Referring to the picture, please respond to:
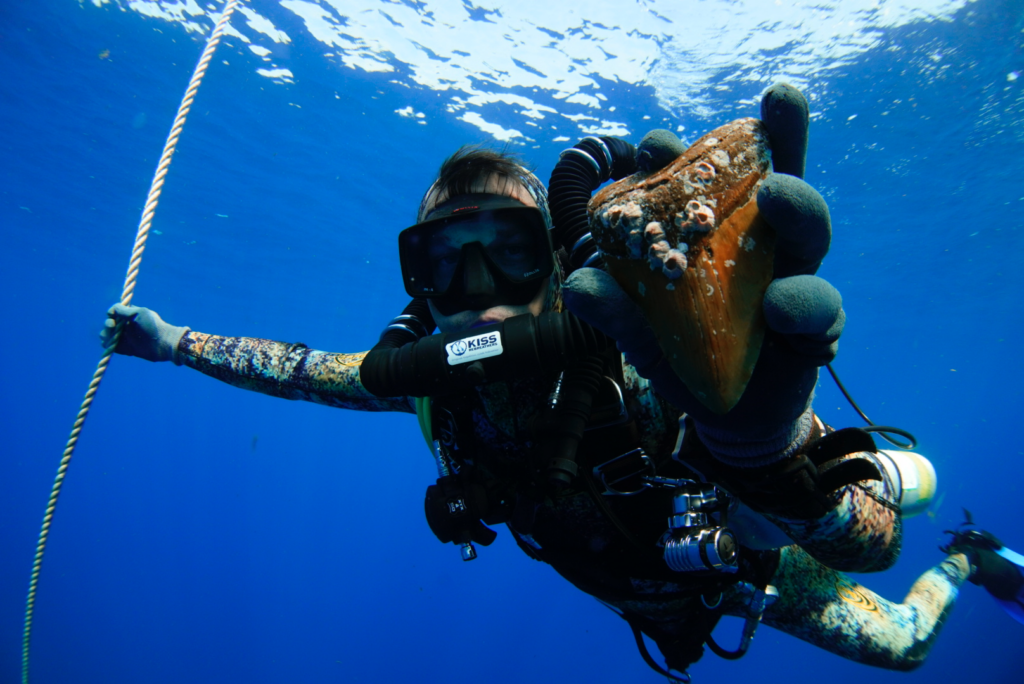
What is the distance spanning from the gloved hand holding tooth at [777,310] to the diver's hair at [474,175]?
1.45 metres

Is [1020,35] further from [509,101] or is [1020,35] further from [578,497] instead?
[578,497]

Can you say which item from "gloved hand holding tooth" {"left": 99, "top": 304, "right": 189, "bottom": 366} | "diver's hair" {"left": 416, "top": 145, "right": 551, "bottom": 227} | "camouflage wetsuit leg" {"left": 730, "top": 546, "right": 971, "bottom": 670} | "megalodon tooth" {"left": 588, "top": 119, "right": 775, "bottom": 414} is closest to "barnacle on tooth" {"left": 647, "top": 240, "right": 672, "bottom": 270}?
"megalodon tooth" {"left": 588, "top": 119, "right": 775, "bottom": 414}

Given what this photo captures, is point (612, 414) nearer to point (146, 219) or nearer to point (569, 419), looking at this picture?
point (569, 419)

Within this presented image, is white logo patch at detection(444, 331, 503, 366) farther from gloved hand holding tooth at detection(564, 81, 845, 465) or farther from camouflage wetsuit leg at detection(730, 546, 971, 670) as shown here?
camouflage wetsuit leg at detection(730, 546, 971, 670)

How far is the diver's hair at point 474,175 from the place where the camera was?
8.11ft

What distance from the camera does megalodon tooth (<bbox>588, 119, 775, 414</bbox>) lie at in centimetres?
96

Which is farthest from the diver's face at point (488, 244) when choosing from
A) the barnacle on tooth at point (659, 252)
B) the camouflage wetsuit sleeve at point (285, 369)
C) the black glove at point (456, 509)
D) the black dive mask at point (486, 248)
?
the barnacle on tooth at point (659, 252)

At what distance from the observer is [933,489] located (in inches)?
124

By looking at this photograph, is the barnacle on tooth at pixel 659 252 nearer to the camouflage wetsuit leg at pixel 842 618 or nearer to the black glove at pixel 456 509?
the black glove at pixel 456 509

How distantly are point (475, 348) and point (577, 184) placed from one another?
104 centimetres

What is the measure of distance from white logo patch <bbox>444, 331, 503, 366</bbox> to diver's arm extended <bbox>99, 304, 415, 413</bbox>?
1.53m

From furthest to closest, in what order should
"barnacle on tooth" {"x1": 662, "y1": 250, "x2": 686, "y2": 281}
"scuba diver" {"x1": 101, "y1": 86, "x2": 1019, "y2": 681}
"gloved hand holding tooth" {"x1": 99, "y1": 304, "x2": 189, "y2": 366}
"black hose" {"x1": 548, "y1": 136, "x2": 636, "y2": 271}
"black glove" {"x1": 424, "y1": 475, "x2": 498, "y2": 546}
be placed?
"gloved hand holding tooth" {"x1": 99, "y1": 304, "x2": 189, "y2": 366} → "black glove" {"x1": 424, "y1": 475, "x2": 498, "y2": 546} → "black hose" {"x1": 548, "y1": 136, "x2": 636, "y2": 271} → "scuba diver" {"x1": 101, "y1": 86, "x2": 1019, "y2": 681} → "barnacle on tooth" {"x1": 662, "y1": 250, "x2": 686, "y2": 281}

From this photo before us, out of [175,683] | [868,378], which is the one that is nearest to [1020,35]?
[175,683]

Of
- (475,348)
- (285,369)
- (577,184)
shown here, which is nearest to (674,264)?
(475,348)
